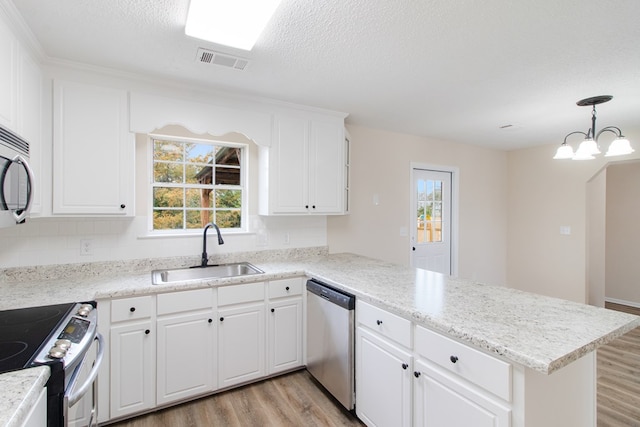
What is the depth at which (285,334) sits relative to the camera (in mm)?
2488

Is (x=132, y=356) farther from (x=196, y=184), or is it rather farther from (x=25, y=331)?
(x=196, y=184)

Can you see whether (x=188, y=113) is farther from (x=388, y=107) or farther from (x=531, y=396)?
(x=531, y=396)

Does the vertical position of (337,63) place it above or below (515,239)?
above

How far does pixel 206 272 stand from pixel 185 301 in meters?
0.52

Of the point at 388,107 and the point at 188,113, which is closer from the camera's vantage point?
the point at 188,113

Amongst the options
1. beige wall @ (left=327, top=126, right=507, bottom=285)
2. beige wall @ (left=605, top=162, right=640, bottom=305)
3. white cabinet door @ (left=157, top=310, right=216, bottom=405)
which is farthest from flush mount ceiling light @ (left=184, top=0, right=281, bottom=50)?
beige wall @ (left=605, top=162, right=640, bottom=305)

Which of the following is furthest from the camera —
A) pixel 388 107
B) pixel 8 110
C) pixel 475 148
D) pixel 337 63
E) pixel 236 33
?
pixel 475 148

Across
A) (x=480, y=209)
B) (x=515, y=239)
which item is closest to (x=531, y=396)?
(x=480, y=209)

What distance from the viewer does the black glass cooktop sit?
1.06 meters

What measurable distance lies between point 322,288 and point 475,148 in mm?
3579

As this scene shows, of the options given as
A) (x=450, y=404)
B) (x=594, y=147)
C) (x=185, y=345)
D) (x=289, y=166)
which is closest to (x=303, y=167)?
(x=289, y=166)

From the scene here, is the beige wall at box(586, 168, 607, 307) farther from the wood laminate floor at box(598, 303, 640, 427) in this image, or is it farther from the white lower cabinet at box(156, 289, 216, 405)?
the white lower cabinet at box(156, 289, 216, 405)

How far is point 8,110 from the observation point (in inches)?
60.3

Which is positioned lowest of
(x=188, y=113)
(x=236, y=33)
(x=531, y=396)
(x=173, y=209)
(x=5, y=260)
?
(x=531, y=396)
